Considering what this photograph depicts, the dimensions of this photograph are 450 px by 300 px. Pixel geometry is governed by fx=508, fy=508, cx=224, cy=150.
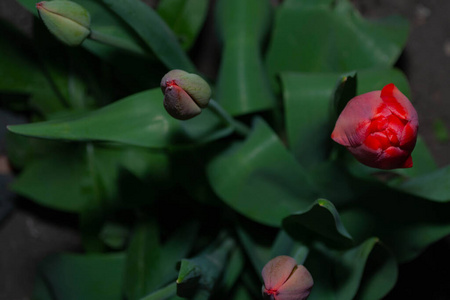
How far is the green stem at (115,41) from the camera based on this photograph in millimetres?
594

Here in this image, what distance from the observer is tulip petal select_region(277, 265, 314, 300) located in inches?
18.2

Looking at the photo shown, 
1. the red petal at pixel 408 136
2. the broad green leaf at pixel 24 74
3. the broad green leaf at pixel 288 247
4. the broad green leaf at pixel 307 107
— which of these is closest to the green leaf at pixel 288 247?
the broad green leaf at pixel 288 247

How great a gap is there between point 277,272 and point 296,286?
21mm

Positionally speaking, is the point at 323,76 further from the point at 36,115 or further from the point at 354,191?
the point at 36,115

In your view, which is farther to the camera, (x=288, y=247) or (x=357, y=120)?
(x=288, y=247)

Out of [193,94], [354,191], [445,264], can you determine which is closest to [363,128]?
[193,94]

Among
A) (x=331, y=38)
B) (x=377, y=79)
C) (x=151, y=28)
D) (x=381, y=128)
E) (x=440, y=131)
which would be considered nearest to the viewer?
(x=381, y=128)

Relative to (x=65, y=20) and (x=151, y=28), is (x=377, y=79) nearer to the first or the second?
(x=151, y=28)

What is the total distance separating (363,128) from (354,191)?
11.0 inches

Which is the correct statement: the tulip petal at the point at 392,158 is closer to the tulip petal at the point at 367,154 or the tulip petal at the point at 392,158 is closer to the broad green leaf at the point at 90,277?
the tulip petal at the point at 367,154

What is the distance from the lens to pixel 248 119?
0.86m

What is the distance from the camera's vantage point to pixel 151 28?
2.11 ft

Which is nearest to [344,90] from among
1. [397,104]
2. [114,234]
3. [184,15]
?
[397,104]

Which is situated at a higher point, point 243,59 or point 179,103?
point 179,103
